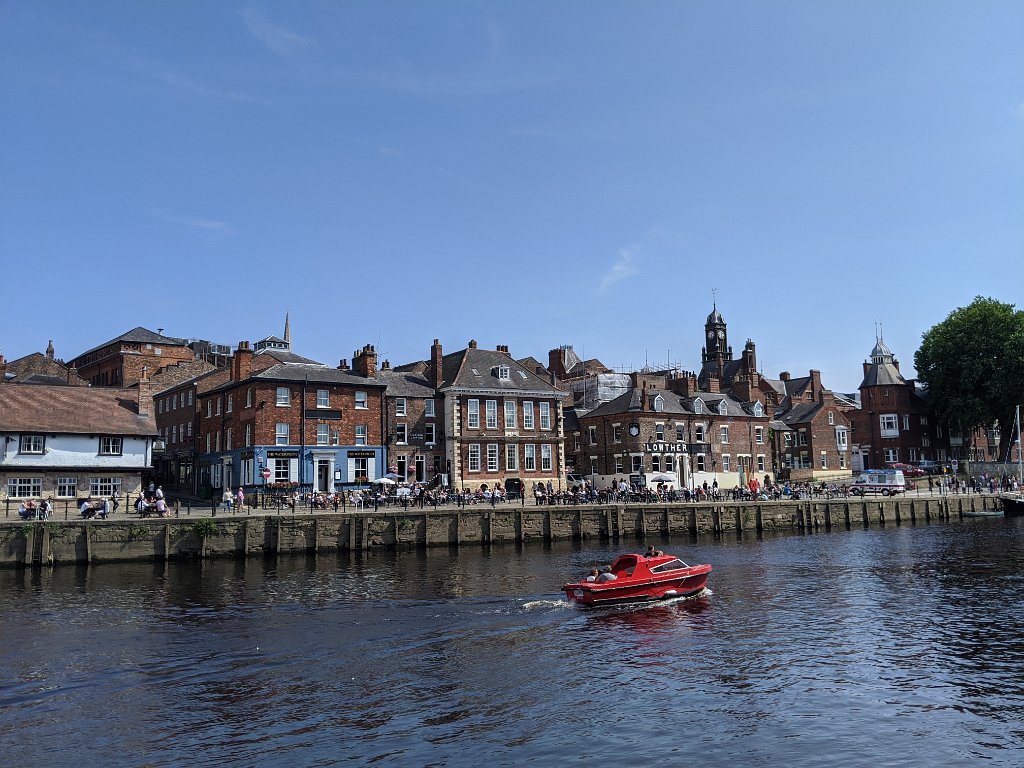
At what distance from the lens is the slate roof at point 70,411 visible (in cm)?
5453

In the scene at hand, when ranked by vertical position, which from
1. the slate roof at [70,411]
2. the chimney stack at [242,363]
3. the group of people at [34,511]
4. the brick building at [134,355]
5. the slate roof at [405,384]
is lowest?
the group of people at [34,511]

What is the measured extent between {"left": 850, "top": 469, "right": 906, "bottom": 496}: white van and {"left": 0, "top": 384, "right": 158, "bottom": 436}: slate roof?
60.9m

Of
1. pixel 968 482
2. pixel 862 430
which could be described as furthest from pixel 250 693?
pixel 862 430

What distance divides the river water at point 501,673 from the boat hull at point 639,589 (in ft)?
1.95

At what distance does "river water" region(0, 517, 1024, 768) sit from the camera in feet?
58.3

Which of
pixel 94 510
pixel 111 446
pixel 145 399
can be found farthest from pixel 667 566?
pixel 145 399

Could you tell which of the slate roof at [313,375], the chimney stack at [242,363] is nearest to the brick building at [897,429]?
the slate roof at [313,375]

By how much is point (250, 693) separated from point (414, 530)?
32.6 m

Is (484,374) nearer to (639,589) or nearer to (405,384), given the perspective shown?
(405,384)

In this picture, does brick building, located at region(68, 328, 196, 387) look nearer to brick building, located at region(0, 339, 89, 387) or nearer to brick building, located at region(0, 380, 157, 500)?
brick building, located at region(0, 339, 89, 387)

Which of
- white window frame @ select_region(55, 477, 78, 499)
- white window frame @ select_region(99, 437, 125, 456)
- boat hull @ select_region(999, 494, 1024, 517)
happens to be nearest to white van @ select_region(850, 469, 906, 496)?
boat hull @ select_region(999, 494, 1024, 517)

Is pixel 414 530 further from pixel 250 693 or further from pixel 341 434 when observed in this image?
pixel 250 693

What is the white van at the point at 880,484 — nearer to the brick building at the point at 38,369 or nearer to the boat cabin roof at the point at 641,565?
the boat cabin roof at the point at 641,565

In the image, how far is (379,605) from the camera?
32.1 meters
